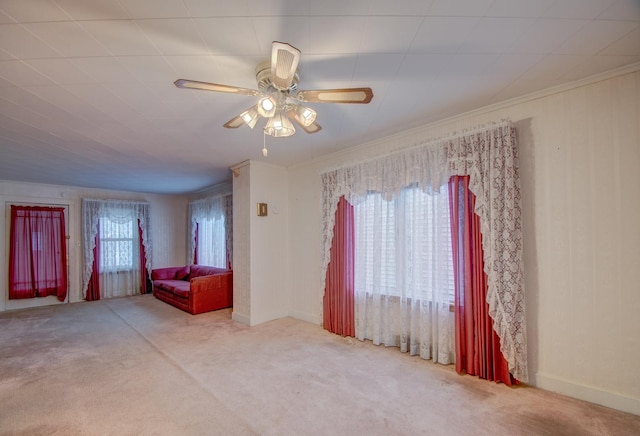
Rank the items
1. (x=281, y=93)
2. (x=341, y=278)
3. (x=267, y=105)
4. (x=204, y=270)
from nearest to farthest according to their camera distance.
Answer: (x=267, y=105), (x=281, y=93), (x=341, y=278), (x=204, y=270)

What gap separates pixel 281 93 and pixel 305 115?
0.20 m

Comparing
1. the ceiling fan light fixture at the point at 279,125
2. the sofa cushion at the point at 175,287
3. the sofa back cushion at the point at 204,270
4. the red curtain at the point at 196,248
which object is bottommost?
the sofa cushion at the point at 175,287

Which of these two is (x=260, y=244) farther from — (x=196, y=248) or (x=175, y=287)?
(x=196, y=248)

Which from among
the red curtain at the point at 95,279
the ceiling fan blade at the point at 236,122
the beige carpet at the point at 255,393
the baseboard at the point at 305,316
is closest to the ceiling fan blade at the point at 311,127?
the ceiling fan blade at the point at 236,122

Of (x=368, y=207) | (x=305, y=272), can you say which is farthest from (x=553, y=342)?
(x=305, y=272)

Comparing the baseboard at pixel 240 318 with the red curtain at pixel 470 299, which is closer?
the red curtain at pixel 470 299

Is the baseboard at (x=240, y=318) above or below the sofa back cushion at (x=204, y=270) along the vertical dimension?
below

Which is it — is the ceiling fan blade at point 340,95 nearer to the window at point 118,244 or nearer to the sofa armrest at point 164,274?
the sofa armrest at point 164,274

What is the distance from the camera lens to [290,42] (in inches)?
62.5

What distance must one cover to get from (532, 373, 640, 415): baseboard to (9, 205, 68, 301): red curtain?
764cm

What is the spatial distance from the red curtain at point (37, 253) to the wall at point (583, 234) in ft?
24.5

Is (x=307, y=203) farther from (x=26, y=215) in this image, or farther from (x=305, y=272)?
(x=26, y=215)

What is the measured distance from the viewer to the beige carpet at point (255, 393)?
1889mm

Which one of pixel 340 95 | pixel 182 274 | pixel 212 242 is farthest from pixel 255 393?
pixel 182 274
